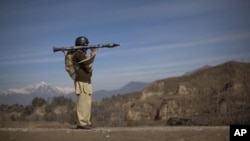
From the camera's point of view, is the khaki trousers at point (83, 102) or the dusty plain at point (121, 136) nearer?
the dusty plain at point (121, 136)

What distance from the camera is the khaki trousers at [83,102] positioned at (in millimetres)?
9812

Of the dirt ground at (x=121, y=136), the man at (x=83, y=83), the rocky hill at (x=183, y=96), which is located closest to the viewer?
the dirt ground at (x=121, y=136)

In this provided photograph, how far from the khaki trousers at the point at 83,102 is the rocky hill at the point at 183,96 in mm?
22364

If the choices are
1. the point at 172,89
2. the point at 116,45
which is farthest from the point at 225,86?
the point at 116,45

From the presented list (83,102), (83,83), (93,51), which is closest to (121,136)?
(83,102)

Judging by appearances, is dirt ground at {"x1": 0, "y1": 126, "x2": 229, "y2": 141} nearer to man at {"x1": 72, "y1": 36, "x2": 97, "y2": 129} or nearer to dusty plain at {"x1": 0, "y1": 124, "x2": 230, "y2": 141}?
dusty plain at {"x1": 0, "y1": 124, "x2": 230, "y2": 141}

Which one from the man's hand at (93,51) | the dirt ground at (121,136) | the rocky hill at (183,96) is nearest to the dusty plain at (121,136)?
the dirt ground at (121,136)

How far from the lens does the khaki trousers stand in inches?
386

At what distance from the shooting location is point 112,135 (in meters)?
8.12

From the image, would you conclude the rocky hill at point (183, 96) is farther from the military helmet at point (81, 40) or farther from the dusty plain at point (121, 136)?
the dusty plain at point (121, 136)

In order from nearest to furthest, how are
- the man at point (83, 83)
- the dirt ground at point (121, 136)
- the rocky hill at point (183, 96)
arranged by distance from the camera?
the dirt ground at point (121, 136), the man at point (83, 83), the rocky hill at point (183, 96)

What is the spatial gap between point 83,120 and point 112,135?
1853 mm

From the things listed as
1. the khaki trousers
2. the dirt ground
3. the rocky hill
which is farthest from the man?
the rocky hill

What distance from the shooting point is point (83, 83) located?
992 cm
